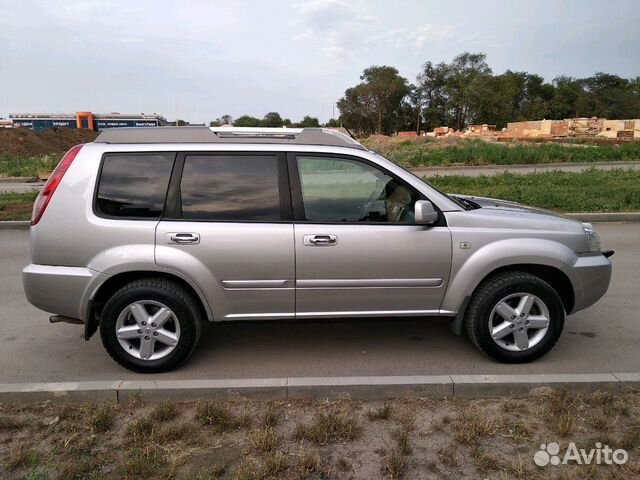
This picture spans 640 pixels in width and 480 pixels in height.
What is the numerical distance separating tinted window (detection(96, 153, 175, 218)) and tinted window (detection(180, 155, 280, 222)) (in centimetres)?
18

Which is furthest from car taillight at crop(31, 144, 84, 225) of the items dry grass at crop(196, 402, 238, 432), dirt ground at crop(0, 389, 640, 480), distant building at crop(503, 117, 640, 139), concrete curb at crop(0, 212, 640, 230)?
distant building at crop(503, 117, 640, 139)

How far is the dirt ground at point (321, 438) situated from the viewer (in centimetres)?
259

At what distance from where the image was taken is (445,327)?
4.72 metres

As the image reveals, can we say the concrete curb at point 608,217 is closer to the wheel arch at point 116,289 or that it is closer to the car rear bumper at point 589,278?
the car rear bumper at point 589,278

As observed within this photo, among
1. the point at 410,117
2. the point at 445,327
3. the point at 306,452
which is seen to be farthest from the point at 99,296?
the point at 410,117

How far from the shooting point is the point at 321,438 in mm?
2844

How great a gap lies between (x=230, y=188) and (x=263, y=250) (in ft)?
1.81

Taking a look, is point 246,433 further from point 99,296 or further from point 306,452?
point 99,296

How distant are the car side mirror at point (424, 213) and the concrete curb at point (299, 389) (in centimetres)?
111

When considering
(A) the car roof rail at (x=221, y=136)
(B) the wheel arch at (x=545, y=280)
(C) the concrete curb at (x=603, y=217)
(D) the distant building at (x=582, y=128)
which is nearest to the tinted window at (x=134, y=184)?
(A) the car roof rail at (x=221, y=136)

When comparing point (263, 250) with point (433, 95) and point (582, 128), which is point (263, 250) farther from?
point (433, 95)

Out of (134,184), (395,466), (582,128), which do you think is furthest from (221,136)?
(582,128)

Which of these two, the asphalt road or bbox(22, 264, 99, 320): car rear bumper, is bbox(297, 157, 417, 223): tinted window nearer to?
the asphalt road

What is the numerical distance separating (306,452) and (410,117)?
3835 inches
